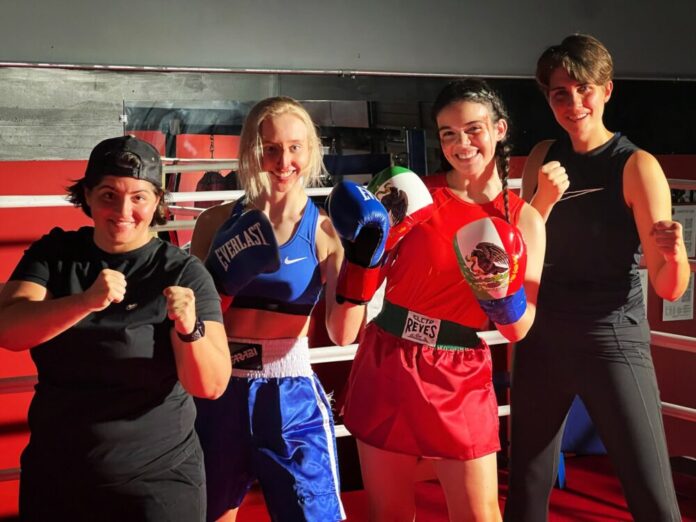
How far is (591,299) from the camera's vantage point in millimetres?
2137

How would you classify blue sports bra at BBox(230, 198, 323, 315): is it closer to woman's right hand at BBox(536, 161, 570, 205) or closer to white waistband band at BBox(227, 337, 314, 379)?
white waistband band at BBox(227, 337, 314, 379)

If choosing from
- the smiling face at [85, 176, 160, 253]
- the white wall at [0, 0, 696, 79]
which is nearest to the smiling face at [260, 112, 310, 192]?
the smiling face at [85, 176, 160, 253]

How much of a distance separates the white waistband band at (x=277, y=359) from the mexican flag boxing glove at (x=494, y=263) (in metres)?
0.43

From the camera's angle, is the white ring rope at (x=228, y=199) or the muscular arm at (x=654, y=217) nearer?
the muscular arm at (x=654, y=217)

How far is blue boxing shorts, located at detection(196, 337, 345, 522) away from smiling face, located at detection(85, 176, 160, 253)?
411 millimetres

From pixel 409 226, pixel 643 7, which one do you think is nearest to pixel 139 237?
pixel 409 226

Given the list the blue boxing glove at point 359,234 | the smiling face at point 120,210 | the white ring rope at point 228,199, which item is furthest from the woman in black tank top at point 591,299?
the smiling face at point 120,210

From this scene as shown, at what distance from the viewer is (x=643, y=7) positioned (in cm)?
424

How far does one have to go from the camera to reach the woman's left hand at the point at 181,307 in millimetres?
1527

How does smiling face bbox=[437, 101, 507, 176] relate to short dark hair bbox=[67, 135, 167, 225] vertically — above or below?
above

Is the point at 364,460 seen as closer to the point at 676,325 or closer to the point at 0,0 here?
the point at 0,0

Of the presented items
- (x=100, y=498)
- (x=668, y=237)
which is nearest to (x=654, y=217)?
(x=668, y=237)

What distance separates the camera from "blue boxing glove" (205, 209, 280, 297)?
1.82 meters

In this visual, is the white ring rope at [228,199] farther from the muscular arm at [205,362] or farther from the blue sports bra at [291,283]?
the muscular arm at [205,362]
